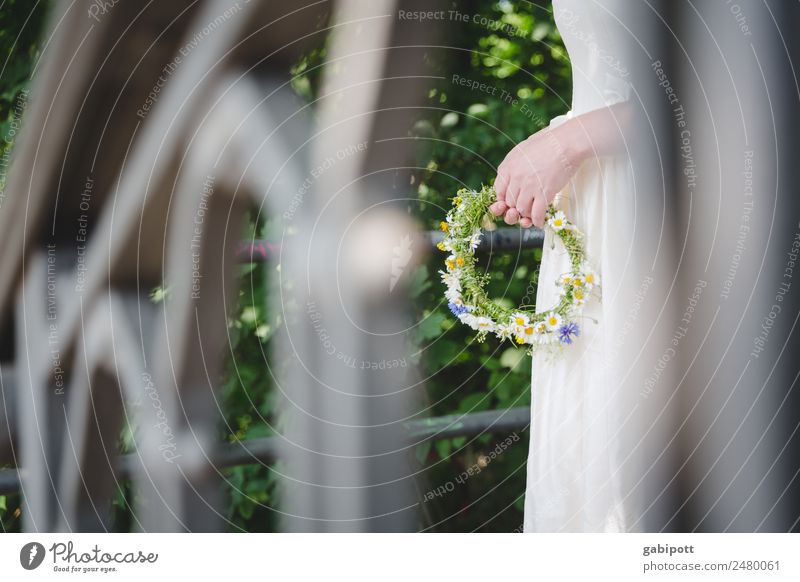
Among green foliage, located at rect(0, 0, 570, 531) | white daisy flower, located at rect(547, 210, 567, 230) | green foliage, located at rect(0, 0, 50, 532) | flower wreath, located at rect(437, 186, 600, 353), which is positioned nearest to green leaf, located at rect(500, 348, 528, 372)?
green foliage, located at rect(0, 0, 570, 531)

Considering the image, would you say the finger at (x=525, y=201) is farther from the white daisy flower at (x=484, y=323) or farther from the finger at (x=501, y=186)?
the white daisy flower at (x=484, y=323)

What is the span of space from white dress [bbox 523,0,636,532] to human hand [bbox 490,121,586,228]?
3 centimetres

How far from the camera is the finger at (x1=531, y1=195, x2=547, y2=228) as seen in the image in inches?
31.6

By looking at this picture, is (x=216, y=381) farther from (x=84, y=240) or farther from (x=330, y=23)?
(x=330, y=23)

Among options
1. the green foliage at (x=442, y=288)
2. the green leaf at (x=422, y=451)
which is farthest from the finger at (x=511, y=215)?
the green leaf at (x=422, y=451)

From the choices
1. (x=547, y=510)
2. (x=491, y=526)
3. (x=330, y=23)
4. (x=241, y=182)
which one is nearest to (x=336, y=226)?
(x=241, y=182)

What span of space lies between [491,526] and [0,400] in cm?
76

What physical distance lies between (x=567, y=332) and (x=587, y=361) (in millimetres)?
49

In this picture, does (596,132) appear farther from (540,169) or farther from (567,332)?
(567,332)

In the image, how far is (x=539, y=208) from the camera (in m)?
0.80

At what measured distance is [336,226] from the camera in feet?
3.41

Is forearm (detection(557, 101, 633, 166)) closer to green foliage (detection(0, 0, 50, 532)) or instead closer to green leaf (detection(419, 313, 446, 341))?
green leaf (detection(419, 313, 446, 341))

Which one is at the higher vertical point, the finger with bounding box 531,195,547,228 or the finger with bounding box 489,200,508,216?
the finger with bounding box 489,200,508,216

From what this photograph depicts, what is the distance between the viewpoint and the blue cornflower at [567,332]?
0.82 metres
